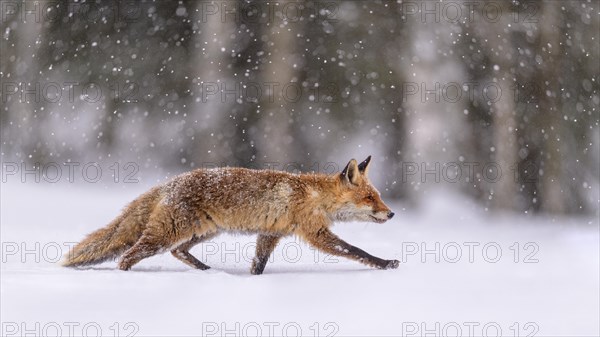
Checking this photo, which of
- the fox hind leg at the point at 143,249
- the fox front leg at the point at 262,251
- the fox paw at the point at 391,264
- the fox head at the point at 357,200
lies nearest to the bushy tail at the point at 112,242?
the fox hind leg at the point at 143,249

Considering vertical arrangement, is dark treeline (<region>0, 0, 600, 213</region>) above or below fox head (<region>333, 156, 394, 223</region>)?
above

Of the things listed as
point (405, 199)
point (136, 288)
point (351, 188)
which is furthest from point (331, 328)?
point (405, 199)

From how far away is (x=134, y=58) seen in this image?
1141 cm

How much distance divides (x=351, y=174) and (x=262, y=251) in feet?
3.48

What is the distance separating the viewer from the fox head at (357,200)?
6.27 meters

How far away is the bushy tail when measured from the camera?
6.16m

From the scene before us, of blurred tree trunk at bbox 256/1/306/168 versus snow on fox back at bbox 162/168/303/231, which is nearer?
snow on fox back at bbox 162/168/303/231

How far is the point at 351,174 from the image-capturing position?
6.28 meters

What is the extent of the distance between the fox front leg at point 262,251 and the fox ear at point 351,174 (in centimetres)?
82

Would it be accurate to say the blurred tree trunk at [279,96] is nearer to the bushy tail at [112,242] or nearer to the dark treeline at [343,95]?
the dark treeline at [343,95]

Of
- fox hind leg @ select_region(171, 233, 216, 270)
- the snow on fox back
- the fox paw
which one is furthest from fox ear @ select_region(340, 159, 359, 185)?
fox hind leg @ select_region(171, 233, 216, 270)

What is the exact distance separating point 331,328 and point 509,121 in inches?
286

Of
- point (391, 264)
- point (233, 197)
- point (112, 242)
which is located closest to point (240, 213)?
point (233, 197)

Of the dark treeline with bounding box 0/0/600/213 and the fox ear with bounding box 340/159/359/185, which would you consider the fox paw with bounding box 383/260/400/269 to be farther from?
the dark treeline with bounding box 0/0/600/213
